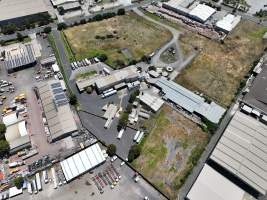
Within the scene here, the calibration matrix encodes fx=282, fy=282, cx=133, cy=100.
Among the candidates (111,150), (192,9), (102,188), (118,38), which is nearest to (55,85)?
(111,150)

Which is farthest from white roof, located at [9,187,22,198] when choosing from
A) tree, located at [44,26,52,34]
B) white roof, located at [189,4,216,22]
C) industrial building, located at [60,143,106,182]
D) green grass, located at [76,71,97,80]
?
white roof, located at [189,4,216,22]

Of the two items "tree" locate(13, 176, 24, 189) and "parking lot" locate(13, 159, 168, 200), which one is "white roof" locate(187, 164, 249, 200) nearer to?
"parking lot" locate(13, 159, 168, 200)

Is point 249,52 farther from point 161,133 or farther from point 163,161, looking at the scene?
point 163,161

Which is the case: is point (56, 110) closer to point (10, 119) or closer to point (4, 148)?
point (10, 119)

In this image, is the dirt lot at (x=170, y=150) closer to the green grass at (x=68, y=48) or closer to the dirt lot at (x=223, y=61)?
the dirt lot at (x=223, y=61)

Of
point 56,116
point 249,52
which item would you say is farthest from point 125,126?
point 249,52

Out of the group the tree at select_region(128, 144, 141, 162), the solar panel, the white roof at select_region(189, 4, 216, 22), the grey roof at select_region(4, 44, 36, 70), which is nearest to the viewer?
the tree at select_region(128, 144, 141, 162)

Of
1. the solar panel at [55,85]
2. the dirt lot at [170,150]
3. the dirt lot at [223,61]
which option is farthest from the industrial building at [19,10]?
the dirt lot at [170,150]
